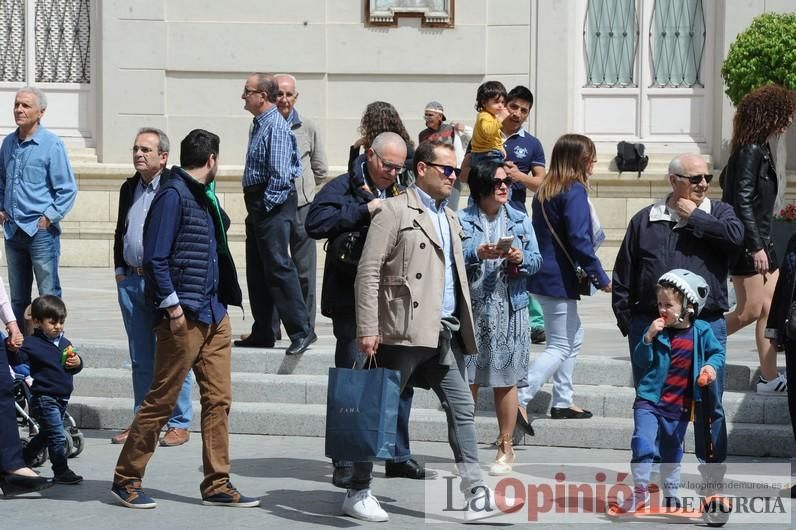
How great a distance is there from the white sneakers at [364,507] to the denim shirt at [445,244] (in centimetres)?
100

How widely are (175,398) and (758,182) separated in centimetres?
400

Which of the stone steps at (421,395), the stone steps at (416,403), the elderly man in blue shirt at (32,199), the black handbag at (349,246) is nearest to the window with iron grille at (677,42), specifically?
the stone steps at (416,403)

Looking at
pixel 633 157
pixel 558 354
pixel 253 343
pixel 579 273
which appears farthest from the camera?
pixel 633 157

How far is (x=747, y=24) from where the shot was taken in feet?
52.6

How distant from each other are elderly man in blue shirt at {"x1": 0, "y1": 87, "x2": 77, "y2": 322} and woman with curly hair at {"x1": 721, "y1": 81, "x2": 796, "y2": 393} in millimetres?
4615

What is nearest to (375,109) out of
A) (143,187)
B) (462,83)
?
(143,187)

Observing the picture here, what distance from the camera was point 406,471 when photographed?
8.37 metres

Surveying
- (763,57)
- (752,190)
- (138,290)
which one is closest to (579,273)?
(752,190)

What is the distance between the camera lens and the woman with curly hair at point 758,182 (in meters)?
9.16

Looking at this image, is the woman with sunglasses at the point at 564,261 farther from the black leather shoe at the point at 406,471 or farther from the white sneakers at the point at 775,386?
the white sneakers at the point at 775,386

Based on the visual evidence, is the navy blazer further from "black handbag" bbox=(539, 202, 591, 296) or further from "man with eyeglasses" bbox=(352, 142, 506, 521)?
"man with eyeglasses" bbox=(352, 142, 506, 521)

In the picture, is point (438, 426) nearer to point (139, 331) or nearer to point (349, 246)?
point (139, 331)

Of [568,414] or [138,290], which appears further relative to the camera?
[568,414]

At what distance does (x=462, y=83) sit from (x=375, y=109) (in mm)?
7391
